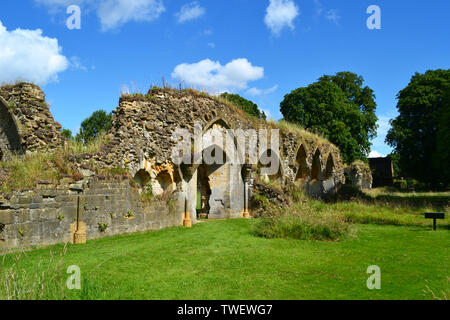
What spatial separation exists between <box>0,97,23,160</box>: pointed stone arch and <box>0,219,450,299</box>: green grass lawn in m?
5.17

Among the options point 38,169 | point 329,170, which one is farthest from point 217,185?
point 329,170

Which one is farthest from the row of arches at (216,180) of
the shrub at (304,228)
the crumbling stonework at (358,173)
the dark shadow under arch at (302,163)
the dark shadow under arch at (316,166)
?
the crumbling stonework at (358,173)

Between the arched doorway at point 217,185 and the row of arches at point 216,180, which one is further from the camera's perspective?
the arched doorway at point 217,185

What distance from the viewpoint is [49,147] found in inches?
386

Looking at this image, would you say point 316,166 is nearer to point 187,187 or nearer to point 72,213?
point 187,187

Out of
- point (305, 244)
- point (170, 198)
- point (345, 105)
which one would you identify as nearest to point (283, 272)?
point (305, 244)

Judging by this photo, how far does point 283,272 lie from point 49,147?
7.45m

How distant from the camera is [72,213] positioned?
837 centimetres

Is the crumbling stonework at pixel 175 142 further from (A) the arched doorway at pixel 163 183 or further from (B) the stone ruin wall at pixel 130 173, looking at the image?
(A) the arched doorway at pixel 163 183

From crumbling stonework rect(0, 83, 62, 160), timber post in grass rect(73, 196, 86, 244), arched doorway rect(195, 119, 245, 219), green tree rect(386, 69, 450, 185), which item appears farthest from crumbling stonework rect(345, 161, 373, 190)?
timber post in grass rect(73, 196, 86, 244)

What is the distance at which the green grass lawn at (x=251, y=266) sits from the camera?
476cm

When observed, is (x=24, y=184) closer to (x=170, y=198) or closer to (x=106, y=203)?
(x=106, y=203)

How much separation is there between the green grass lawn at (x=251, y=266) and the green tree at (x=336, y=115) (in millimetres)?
21681
